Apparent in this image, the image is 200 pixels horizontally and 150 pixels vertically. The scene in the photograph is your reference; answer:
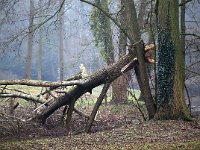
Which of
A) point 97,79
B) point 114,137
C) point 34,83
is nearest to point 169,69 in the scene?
point 97,79

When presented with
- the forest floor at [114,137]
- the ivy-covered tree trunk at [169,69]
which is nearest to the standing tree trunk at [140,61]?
the ivy-covered tree trunk at [169,69]

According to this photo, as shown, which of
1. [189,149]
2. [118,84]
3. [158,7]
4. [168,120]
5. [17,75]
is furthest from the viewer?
[17,75]

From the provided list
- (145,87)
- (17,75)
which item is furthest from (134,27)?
(17,75)

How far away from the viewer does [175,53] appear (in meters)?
9.92

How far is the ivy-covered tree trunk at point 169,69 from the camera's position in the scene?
32.3 ft

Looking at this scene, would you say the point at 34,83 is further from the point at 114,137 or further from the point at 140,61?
the point at 114,137

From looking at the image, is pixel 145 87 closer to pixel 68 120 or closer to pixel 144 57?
pixel 144 57

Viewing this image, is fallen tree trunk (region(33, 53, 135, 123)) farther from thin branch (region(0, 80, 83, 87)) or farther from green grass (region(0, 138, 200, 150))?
green grass (region(0, 138, 200, 150))

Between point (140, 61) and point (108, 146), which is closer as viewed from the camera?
point (108, 146)

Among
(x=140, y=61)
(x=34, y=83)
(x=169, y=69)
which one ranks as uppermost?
(x=140, y=61)

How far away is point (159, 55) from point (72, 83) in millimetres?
2452

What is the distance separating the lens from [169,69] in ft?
32.5

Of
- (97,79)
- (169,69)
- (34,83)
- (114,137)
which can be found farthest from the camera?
(97,79)

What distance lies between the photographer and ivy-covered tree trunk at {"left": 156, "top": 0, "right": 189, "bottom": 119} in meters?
9.84
